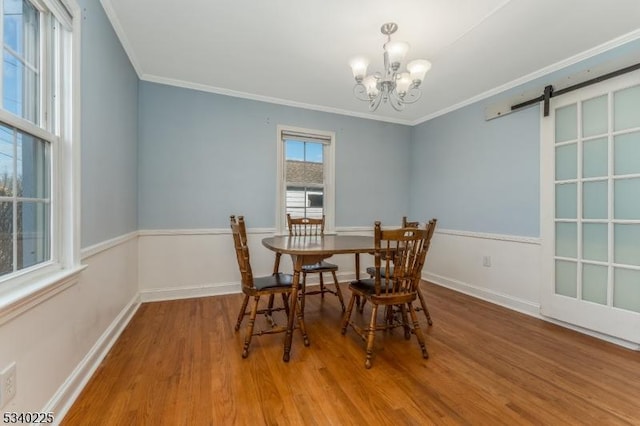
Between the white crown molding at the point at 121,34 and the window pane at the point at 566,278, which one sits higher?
the white crown molding at the point at 121,34

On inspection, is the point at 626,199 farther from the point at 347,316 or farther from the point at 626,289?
the point at 347,316

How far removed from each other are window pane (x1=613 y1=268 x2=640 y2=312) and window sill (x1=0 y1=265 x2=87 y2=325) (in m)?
3.76

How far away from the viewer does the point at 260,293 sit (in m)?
2.02

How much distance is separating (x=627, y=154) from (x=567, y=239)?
822mm

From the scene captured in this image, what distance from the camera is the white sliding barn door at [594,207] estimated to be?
7.30 ft

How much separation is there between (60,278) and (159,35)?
2.02 m

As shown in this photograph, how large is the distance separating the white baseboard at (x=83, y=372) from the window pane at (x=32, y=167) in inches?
37.7

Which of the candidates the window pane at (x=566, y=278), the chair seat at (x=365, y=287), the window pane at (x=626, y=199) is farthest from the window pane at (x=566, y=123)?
the chair seat at (x=365, y=287)

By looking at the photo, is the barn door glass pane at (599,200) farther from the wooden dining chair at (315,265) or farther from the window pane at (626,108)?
the wooden dining chair at (315,265)

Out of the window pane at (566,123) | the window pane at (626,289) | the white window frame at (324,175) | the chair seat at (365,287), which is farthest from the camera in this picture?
the white window frame at (324,175)

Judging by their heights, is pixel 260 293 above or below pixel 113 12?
below

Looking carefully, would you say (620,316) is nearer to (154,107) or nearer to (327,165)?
(327,165)

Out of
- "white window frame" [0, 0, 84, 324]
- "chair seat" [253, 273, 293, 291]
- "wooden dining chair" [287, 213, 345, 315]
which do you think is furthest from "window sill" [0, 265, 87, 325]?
"wooden dining chair" [287, 213, 345, 315]

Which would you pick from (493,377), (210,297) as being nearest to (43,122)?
(210,297)
